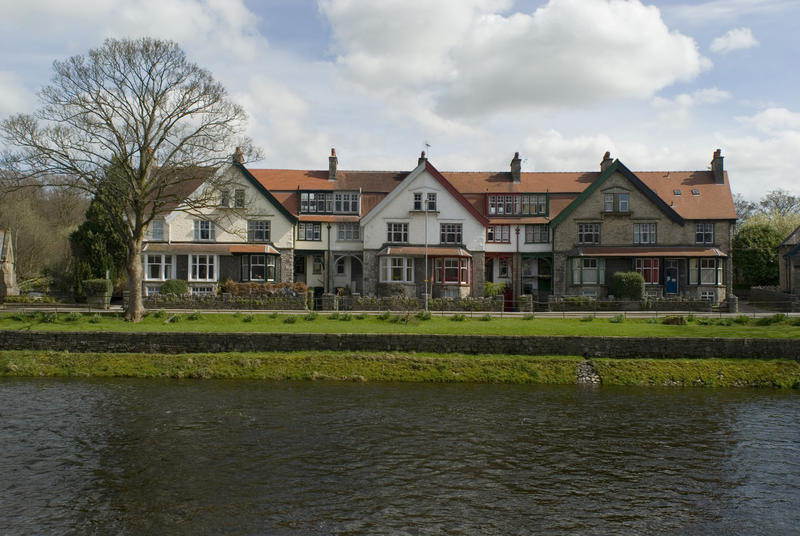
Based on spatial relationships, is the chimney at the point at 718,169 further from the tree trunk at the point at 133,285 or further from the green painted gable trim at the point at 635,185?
the tree trunk at the point at 133,285

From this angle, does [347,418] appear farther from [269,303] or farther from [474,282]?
[474,282]

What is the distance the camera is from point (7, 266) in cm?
5091

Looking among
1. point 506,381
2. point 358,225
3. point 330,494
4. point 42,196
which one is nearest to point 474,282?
point 358,225

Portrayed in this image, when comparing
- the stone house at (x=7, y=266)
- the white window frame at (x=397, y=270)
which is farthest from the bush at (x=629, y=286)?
the stone house at (x=7, y=266)

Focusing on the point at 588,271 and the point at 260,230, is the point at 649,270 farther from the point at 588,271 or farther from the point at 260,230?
the point at 260,230

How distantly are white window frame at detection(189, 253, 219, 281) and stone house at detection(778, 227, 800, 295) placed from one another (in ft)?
142

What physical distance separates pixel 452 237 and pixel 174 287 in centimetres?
1953

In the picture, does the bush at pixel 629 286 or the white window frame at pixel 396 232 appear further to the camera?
the white window frame at pixel 396 232

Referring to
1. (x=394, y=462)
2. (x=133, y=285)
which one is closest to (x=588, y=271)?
(x=133, y=285)

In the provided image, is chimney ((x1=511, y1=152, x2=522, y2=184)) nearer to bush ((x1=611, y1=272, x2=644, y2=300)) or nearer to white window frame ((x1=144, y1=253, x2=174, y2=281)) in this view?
bush ((x1=611, y1=272, x2=644, y2=300))

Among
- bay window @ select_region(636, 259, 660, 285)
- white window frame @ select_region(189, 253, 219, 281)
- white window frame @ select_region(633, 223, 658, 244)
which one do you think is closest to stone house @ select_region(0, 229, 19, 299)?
white window frame @ select_region(189, 253, 219, 281)

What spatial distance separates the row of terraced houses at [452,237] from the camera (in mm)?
43312

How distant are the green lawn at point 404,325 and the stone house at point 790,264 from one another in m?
20.7

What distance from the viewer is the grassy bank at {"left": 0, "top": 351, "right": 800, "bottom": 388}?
24359 mm
